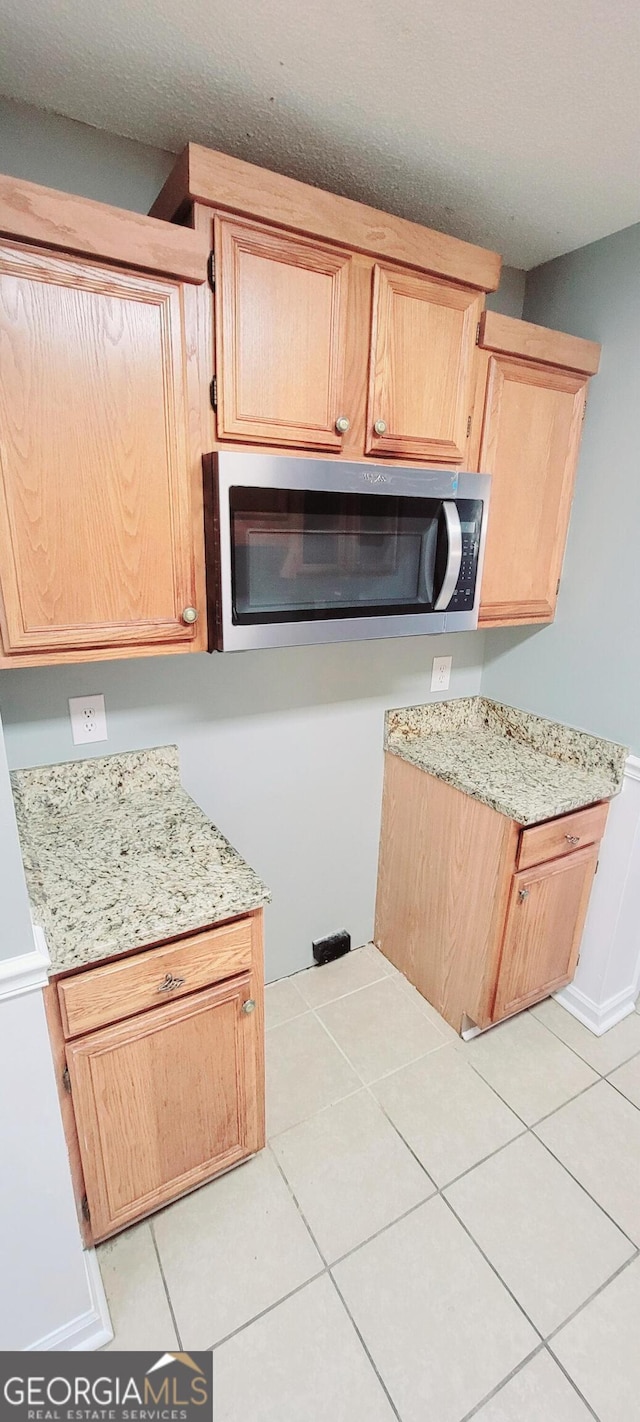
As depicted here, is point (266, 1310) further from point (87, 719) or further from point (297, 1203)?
point (87, 719)

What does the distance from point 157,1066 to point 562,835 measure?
1185 millimetres

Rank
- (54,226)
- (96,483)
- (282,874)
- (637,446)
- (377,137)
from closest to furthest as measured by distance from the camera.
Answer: (54,226), (96,483), (377,137), (637,446), (282,874)

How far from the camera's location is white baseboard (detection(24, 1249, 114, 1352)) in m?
1.08

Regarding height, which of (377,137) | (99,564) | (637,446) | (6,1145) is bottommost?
(6,1145)

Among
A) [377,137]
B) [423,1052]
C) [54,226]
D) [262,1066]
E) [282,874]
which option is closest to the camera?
[54,226]

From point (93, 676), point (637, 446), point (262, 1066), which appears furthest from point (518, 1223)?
point (637, 446)

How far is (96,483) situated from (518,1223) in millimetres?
1823

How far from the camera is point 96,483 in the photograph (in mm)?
1062

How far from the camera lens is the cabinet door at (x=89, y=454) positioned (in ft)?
3.18

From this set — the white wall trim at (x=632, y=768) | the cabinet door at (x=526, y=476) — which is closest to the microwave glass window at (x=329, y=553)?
the cabinet door at (x=526, y=476)

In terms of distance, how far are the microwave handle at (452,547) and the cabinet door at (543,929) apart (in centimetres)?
82

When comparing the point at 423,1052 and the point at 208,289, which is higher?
the point at 208,289

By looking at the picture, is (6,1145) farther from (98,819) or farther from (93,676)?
(93,676)

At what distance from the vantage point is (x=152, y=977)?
111cm
